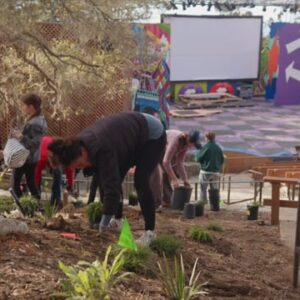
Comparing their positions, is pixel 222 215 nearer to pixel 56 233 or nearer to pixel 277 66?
pixel 56 233

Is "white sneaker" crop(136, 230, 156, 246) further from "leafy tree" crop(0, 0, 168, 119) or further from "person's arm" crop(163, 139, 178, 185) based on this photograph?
"person's arm" crop(163, 139, 178, 185)

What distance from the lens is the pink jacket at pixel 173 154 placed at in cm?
719

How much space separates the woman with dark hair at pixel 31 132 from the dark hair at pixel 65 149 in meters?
1.60

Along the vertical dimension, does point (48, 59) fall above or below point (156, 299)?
above

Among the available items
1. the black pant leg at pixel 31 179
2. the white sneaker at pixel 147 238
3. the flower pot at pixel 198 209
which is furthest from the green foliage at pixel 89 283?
the flower pot at pixel 198 209

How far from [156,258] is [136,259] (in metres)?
0.44

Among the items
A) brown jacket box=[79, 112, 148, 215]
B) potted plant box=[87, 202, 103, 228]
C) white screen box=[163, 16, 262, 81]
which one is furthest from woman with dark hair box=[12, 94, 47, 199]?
white screen box=[163, 16, 262, 81]

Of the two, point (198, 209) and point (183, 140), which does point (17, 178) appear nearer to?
point (183, 140)

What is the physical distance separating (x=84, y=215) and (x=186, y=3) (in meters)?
28.0

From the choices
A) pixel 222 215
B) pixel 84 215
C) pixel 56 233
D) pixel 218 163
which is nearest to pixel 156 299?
pixel 56 233

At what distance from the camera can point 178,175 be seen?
8.45 metres

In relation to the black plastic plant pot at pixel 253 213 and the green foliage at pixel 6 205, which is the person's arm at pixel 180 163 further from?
the green foliage at pixel 6 205

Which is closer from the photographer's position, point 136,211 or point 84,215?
point 84,215

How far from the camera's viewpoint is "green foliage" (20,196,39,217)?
528 centimetres
